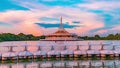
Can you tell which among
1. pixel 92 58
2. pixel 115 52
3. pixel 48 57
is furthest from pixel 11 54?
pixel 115 52

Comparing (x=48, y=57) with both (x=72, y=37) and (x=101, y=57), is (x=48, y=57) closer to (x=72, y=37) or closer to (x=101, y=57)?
(x=101, y=57)

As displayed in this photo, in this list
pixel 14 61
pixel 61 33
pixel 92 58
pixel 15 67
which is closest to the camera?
pixel 15 67

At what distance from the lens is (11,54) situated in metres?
66.5

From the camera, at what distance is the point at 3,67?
2116 inches

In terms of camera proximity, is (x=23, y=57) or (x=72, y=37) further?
(x=72, y=37)

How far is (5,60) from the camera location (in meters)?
65.4

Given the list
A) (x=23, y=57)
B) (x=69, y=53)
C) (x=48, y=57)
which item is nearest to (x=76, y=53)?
(x=69, y=53)

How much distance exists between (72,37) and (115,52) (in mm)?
107419

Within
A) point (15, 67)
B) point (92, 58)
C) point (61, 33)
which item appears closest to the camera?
point (15, 67)

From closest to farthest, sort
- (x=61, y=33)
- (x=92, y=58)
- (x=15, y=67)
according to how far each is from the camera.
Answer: (x=15, y=67)
(x=92, y=58)
(x=61, y=33)

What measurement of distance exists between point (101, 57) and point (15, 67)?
24411 millimetres

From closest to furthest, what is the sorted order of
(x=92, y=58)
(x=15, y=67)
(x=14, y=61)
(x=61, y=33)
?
1. (x=15, y=67)
2. (x=14, y=61)
3. (x=92, y=58)
4. (x=61, y=33)

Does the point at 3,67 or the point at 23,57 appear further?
the point at 23,57

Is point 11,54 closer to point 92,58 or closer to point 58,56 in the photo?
point 58,56
